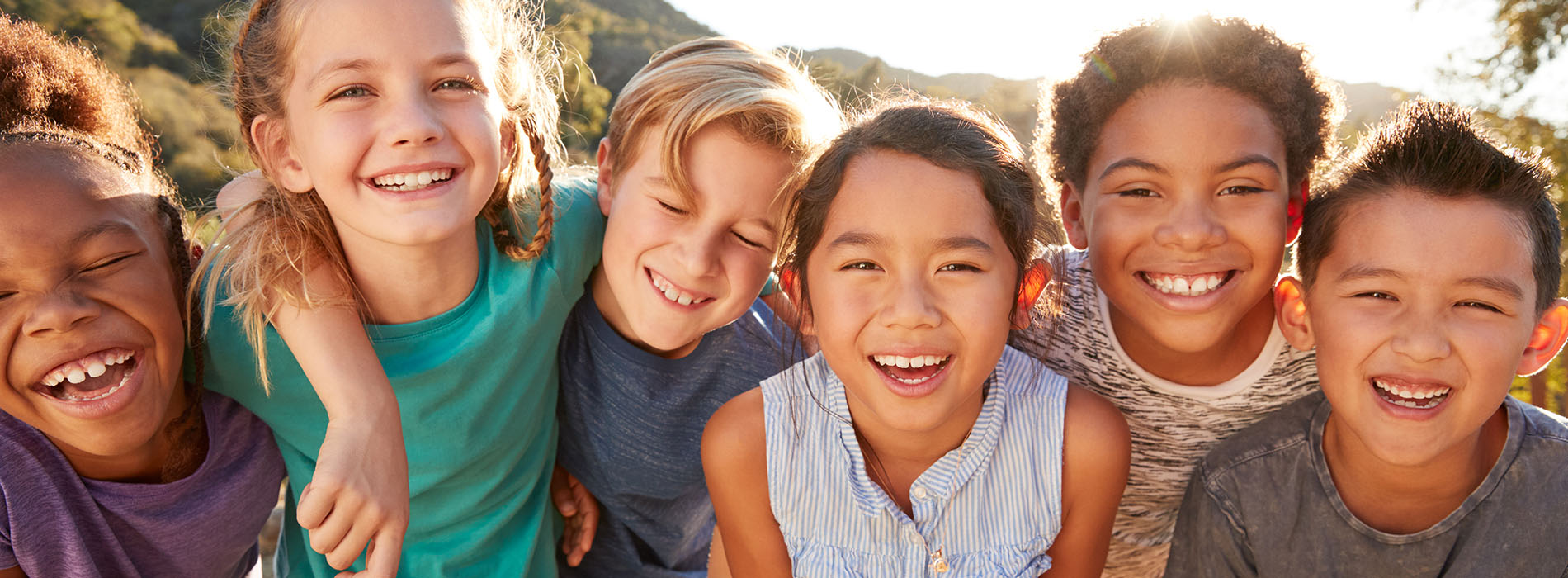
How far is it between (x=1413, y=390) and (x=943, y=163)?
3.33 ft

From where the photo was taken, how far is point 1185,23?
2307 millimetres

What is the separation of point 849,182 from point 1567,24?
4998 mm

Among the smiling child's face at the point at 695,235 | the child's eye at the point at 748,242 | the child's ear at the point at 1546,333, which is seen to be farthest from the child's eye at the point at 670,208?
the child's ear at the point at 1546,333

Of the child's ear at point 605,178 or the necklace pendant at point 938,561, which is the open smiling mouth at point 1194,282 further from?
the child's ear at point 605,178

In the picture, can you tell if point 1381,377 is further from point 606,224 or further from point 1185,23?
point 606,224

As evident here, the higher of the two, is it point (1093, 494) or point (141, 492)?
point (1093, 494)

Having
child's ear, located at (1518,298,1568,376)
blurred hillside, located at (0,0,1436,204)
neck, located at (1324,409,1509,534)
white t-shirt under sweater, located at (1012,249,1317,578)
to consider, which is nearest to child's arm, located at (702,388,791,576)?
white t-shirt under sweater, located at (1012,249,1317,578)

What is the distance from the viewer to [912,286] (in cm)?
178

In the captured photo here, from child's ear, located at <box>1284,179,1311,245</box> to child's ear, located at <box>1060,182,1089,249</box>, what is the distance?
44 cm

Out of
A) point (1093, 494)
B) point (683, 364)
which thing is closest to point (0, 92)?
point (683, 364)

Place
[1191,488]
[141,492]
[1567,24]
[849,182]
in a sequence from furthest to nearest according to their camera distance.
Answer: [1567,24] → [1191,488] → [141,492] → [849,182]

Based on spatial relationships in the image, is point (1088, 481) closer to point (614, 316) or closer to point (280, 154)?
point (614, 316)

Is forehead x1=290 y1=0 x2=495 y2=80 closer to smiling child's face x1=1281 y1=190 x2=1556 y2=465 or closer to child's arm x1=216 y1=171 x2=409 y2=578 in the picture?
child's arm x1=216 y1=171 x2=409 y2=578

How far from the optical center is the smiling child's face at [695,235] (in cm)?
212
